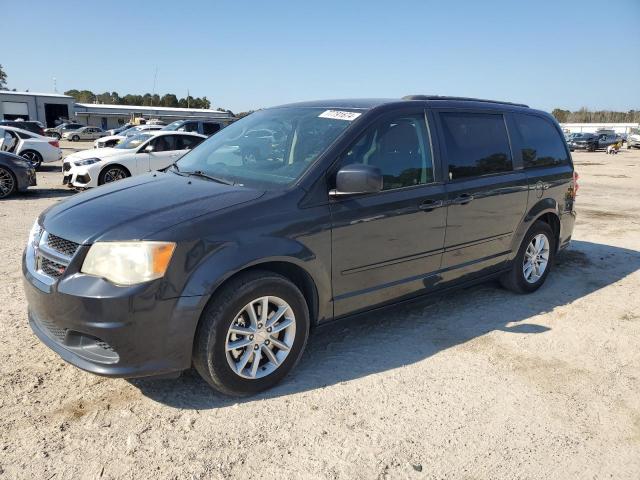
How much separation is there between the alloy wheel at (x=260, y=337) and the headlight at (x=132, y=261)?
22.5 inches

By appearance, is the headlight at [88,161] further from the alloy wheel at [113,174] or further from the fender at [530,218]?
the fender at [530,218]

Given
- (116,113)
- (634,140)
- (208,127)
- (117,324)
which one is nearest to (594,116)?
(634,140)

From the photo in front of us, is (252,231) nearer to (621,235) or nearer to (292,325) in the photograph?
(292,325)

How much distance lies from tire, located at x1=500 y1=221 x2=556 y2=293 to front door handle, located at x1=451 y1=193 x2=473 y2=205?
112 centimetres

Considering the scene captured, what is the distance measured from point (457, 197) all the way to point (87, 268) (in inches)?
111

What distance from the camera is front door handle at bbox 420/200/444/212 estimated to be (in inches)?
157

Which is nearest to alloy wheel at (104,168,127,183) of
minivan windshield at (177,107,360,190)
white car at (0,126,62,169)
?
white car at (0,126,62,169)

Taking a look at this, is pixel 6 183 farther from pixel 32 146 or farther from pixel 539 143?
pixel 539 143

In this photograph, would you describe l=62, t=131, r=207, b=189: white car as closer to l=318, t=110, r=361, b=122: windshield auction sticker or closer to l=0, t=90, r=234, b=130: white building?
l=318, t=110, r=361, b=122: windshield auction sticker

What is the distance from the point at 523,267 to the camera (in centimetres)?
523

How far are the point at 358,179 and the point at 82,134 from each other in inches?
2079

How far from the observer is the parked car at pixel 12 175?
1106 centimetres

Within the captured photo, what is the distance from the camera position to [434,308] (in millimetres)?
4863

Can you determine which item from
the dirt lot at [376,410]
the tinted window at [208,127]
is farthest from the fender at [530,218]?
the tinted window at [208,127]
